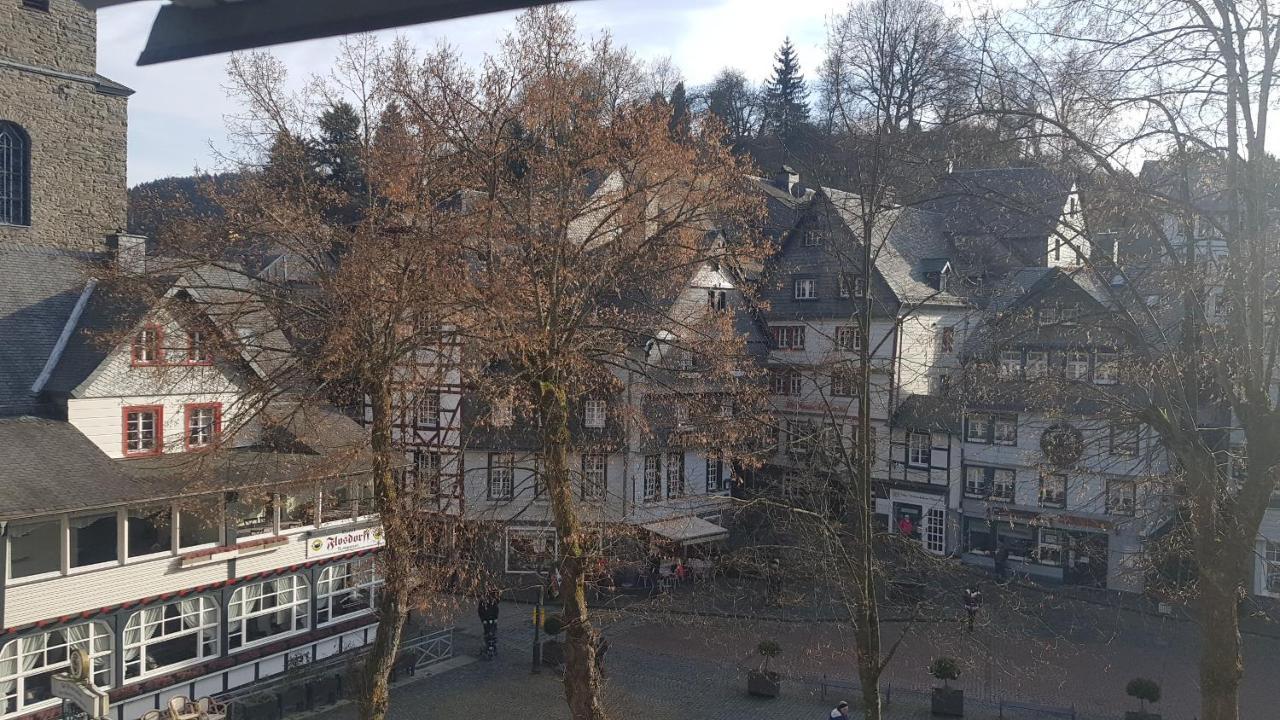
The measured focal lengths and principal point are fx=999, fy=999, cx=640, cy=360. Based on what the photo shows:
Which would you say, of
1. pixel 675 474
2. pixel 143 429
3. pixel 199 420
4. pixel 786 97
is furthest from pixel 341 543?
pixel 786 97

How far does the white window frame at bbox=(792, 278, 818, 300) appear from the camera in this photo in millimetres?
35719

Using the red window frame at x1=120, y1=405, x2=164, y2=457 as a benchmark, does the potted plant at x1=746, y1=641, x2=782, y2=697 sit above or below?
below

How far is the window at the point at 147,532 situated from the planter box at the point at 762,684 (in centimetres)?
1209

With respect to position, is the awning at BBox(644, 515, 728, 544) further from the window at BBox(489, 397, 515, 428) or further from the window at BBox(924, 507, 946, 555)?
the window at BBox(489, 397, 515, 428)

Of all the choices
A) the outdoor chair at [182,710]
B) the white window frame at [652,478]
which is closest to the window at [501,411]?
the outdoor chair at [182,710]

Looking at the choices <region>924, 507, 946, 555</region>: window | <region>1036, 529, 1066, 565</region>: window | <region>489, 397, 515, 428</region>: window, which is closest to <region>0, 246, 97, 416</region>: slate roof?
<region>489, 397, 515, 428</region>: window

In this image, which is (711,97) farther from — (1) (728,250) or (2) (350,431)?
(1) (728,250)

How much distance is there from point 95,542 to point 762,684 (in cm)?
1361

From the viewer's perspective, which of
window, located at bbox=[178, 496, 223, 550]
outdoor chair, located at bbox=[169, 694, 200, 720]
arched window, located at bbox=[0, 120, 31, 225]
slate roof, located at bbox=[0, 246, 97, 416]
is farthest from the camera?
arched window, located at bbox=[0, 120, 31, 225]

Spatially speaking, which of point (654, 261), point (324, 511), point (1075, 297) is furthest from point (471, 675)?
point (1075, 297)

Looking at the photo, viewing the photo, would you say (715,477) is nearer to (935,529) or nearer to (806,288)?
(935,529)

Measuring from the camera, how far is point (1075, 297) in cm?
2966

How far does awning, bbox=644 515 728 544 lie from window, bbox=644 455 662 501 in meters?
1.52

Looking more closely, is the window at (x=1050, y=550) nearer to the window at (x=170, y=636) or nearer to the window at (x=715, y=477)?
the window at (x=715, y=477)
